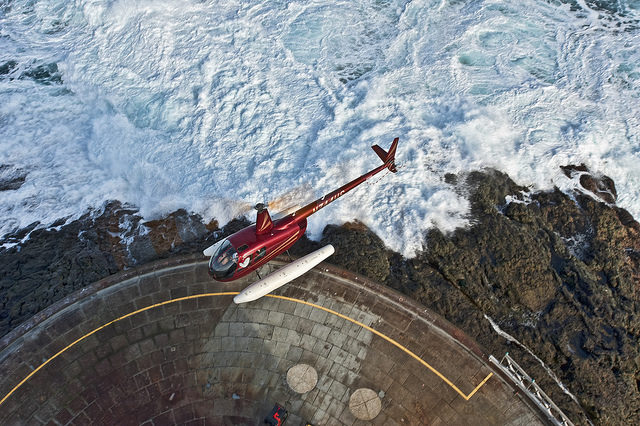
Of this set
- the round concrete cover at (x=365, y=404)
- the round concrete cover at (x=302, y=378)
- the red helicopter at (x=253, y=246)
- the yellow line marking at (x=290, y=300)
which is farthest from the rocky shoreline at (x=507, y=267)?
the round concrete cover at (x=302, y=378)

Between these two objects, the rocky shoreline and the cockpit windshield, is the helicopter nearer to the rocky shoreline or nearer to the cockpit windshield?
the cockpit windshield

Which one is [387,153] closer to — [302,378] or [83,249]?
[302,378]

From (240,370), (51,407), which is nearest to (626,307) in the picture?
(240,370)

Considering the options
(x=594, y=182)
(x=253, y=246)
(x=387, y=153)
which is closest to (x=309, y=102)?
(x=387, y=153)

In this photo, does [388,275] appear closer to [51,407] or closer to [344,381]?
[344,381]

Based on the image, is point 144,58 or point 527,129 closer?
point 527,129

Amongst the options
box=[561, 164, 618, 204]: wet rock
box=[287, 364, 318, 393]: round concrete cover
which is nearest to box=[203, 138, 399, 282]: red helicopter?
box=[287, 364, 318, 393]: round concrete cover
